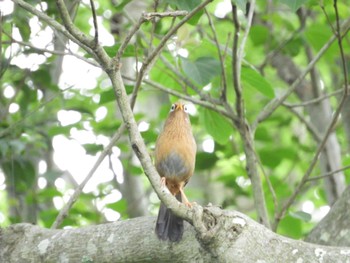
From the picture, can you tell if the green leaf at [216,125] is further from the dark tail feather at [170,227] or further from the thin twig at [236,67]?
the dark tail feather at [170,227]

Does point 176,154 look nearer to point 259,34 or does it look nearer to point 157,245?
point 157,245

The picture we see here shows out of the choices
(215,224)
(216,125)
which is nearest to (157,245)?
(215,224)

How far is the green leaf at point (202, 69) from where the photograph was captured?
4.72 m

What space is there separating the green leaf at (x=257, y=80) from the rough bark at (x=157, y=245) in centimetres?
164

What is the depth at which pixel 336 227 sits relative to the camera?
15.3 ft

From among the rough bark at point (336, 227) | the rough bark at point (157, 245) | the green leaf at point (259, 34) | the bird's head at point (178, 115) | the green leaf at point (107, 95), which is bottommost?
the rough bark at point (157, 245)

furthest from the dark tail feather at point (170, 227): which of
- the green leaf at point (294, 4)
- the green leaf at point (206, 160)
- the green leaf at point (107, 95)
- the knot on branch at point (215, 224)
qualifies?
the green leaf at point (206, 160)

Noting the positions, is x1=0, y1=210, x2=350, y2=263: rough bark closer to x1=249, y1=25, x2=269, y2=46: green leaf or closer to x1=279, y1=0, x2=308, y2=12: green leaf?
x1=279, y1=0, x2=308, y2=12: green leaf

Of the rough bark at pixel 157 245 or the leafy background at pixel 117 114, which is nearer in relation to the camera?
the rough bark at pixel 157 245

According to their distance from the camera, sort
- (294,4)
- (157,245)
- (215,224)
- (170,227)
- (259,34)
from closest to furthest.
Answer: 1. (215,224)
2. (170,227)
3. (157,245)
4. (294,4)
5. (259,34)

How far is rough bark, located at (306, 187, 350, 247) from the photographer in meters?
4.57

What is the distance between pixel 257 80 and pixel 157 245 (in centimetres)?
179

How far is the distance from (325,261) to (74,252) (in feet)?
4.31

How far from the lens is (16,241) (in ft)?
13.1
